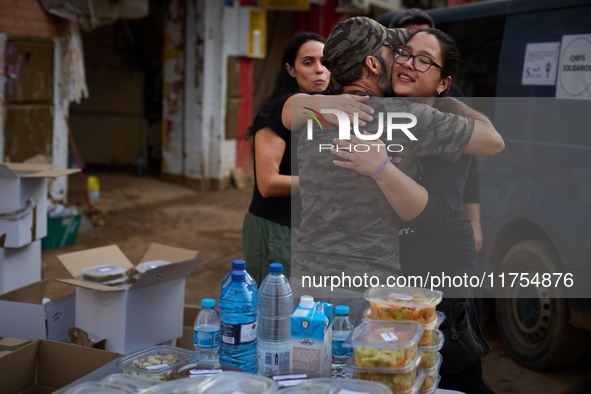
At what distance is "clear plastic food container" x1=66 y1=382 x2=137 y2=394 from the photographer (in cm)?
173

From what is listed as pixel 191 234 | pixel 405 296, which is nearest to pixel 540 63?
pixel 405 296

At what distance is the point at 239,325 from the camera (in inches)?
75.2

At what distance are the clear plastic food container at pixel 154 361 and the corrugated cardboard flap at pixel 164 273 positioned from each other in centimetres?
79

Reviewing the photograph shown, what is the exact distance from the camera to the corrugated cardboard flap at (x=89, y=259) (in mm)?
3312

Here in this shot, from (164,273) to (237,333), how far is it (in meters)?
1.25

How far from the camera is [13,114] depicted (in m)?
6.64

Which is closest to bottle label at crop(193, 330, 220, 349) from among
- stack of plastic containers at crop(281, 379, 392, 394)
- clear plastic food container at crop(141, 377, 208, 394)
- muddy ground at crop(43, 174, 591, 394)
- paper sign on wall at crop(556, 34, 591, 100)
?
clear plastic food container at crop(141, 377, 208, 394)

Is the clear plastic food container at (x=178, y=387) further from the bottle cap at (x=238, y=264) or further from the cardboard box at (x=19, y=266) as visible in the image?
the cardboard box at (x=19, y=266)

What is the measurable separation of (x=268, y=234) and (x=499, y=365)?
2.07 metres

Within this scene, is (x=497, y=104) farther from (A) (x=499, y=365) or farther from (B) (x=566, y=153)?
(A) (x=499, y=365)

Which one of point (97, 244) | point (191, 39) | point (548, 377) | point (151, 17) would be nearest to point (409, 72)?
point (548, 377)

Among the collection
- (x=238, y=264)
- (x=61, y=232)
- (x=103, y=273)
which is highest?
(x=238, y=264)

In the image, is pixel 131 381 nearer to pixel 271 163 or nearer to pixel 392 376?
pixel 392 376

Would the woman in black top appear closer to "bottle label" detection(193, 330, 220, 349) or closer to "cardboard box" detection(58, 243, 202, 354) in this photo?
"cardboard box" detection(58, 243, 202, 354)
